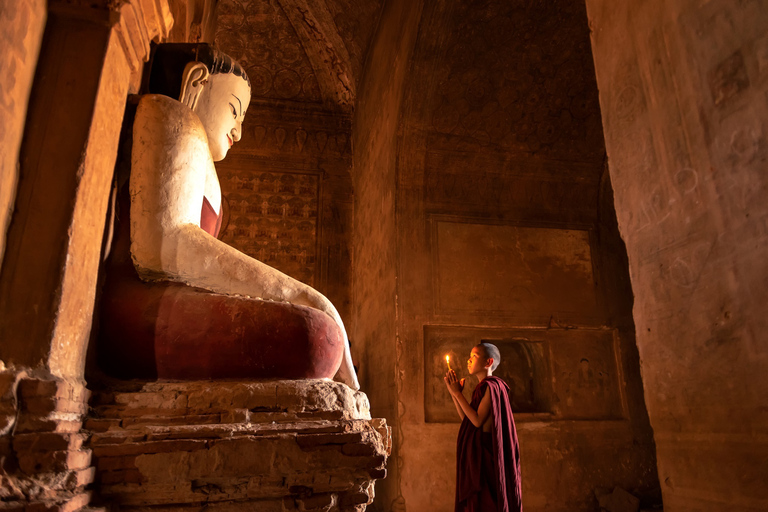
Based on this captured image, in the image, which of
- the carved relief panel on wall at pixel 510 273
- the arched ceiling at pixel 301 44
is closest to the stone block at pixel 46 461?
the carved relief panel on wall at pixel 510 273

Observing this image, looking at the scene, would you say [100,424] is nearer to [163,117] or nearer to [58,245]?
[58,245]

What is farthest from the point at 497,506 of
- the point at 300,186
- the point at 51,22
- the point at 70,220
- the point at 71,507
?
the point at 300,186

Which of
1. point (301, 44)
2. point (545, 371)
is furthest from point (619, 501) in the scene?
point (301, 44)

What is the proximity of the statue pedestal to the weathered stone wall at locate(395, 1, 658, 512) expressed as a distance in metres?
3.73

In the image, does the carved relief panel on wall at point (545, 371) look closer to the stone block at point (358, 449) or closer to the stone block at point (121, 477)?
the stone block at point (358, 449)

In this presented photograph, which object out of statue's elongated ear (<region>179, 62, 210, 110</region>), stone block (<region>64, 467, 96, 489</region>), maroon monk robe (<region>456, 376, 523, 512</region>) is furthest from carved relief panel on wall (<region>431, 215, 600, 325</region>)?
stone block (<region>64, 467, 96, 489</region>)

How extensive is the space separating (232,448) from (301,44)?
789 cm

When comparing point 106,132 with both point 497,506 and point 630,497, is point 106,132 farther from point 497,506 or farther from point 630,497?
point 630,497

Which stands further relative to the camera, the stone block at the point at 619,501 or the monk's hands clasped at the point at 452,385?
the stone block at the point at 619,501

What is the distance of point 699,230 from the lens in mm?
2113

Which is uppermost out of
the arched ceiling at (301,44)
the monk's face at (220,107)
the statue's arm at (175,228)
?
the arched ceiling at (301,44)

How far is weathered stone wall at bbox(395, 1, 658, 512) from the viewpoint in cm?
548

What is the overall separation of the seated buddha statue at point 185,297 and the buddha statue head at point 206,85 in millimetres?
276

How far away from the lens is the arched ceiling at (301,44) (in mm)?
7863
